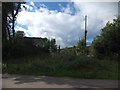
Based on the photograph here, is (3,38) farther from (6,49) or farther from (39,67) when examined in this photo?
(39,67)

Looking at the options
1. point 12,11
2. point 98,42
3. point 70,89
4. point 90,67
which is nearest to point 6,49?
point 12,11

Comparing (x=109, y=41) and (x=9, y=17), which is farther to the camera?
(x=9, y=17)

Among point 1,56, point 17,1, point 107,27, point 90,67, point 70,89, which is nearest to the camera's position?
point 70,89

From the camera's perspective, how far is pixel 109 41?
109 feet

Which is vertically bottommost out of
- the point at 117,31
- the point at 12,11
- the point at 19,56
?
the point at 19,56

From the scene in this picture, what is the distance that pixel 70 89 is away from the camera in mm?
11688

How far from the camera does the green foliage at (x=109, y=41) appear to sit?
32812 mm

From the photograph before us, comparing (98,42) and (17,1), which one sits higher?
(17,1)

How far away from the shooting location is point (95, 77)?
16000 millimetres

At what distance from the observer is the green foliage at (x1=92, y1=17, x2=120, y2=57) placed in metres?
32.8

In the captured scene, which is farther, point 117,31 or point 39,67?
point 117,31

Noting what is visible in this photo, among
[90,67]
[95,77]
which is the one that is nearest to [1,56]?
[90,67]

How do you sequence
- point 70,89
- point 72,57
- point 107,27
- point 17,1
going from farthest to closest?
point 17,1
point 107,27
point 72,57
point 70,89

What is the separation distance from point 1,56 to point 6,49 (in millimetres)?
A: 1844
